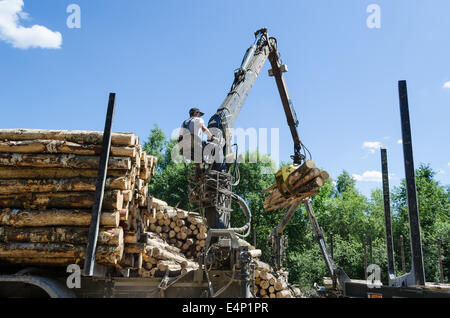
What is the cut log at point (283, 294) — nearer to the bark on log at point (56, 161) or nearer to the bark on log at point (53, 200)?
the bark on log at point (53, 200)

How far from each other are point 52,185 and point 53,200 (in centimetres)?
23

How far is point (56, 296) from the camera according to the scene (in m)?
4.70

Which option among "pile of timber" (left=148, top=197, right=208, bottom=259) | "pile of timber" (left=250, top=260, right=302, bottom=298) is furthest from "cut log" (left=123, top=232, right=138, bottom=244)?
"pile of timber" (left=148, top=197, right=208, bottom=259)

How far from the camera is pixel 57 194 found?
201 inches

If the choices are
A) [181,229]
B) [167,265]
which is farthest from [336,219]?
[167,265]

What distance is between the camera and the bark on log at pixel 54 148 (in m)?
5.11

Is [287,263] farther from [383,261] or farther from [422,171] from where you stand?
[422,171]

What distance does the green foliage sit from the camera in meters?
19.4

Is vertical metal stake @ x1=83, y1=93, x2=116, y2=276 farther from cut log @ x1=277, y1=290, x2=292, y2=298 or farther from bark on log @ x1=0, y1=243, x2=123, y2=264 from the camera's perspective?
cut log @ x1=277, y1=290, x2=292, y2=298

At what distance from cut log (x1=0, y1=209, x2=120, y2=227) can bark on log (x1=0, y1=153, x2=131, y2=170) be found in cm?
69

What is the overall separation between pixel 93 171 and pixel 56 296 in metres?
1.81

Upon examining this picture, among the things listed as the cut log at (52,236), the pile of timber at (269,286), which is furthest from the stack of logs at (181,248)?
the cut log at (52,236)

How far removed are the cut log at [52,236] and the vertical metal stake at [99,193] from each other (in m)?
0.23
